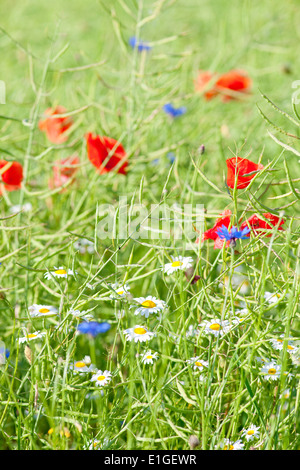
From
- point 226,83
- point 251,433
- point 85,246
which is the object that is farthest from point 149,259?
point 226,83

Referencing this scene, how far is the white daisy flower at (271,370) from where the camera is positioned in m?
0.72

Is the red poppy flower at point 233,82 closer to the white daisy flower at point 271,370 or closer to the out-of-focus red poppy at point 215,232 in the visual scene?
the out-of-focus red poppy at point 215,232

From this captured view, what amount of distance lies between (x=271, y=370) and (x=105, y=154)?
586 mm

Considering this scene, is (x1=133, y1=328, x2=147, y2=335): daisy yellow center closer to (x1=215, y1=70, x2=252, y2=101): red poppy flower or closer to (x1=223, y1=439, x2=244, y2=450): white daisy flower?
(x1=223, y1=439, x2=244, y2=450): white daisy flower

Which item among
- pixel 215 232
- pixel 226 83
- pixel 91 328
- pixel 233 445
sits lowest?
pixel 233 445

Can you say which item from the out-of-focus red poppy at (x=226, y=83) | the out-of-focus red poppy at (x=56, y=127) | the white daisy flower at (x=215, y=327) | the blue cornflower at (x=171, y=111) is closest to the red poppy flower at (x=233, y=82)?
the out-of-focus red poppy at (x=226, y=83)

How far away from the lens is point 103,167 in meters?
1.12

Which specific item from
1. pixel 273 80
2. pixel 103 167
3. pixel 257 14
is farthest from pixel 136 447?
pixel 257 14

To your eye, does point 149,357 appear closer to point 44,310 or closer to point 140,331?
point 140,331

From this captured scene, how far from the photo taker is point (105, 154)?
1.12 metres

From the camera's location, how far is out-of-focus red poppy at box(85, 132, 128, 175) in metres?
1.08

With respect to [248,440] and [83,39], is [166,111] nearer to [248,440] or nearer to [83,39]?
[248,440]

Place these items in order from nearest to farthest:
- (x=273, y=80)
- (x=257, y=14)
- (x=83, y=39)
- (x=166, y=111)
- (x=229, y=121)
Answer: (x=166, y=111) → (x=229, y=121) → (x=273, y=80) → (x=257, y=14) → (x=83, y=39)
